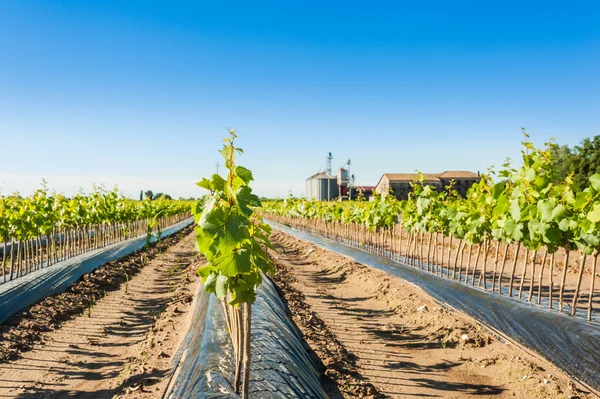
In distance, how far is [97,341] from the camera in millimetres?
7789

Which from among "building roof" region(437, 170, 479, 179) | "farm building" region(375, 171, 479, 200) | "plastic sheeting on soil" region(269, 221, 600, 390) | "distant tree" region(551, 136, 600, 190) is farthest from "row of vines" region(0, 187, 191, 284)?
"building roof" region(437, 170, 479, 179)

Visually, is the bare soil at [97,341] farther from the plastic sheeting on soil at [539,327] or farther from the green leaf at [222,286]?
the plastic sheeting on soil at [539,327]

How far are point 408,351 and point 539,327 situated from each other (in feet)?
7.08

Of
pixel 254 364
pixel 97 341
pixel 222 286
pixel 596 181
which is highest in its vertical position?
pixel 596 181

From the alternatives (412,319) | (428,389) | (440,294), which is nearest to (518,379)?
(428,389)

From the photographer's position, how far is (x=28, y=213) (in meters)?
13.0

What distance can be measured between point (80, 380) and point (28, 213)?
8559 mm

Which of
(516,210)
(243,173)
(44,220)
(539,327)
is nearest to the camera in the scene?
Answer: (243,173)

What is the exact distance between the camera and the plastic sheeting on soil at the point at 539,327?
240 inches

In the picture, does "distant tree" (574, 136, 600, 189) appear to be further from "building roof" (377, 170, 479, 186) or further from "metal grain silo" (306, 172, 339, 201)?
"metal grain silo" (306, 172, 339, 201)

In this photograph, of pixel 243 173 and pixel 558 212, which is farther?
pixel 558 212

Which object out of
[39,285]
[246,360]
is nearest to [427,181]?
[39,285]

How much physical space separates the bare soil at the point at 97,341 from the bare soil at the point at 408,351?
7.11 feet

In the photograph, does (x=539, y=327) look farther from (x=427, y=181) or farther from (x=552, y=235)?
(x=427, y=181)
